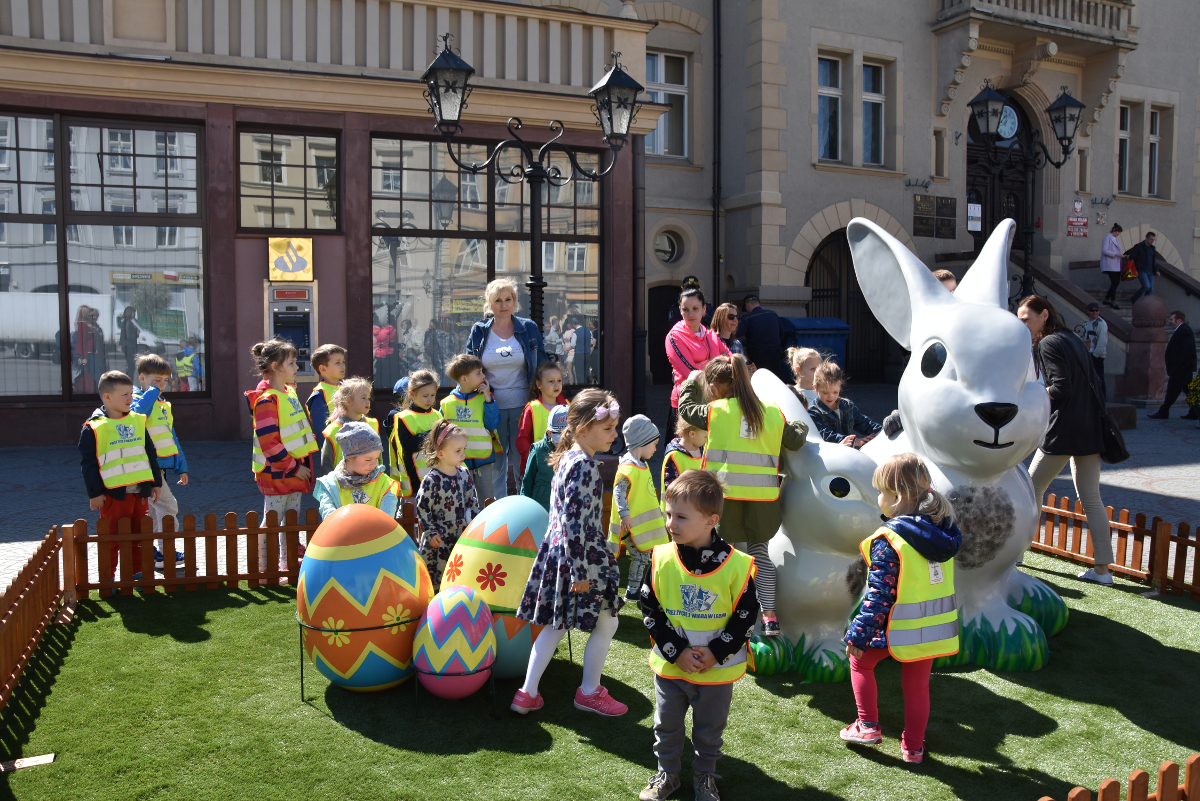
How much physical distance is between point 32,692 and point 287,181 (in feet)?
30.2

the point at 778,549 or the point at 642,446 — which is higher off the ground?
the point at 642,446

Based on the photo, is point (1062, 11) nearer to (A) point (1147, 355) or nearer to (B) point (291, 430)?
(A) point (1147, 355)

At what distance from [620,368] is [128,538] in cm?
884

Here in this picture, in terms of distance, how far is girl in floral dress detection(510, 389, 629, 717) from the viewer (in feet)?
14.0

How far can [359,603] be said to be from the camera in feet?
14.4

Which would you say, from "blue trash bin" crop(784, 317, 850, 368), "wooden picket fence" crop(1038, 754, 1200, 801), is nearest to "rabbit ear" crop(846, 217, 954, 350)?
"wooden picket fence" crop(1038, 754, 1200, 801)

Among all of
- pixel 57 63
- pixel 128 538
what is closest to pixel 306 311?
pixel 57 63

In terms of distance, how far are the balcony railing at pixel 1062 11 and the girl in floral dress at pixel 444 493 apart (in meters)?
17.4

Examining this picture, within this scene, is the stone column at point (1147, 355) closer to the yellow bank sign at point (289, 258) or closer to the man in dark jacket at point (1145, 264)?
the man in dark jacket at point (1145, 264)

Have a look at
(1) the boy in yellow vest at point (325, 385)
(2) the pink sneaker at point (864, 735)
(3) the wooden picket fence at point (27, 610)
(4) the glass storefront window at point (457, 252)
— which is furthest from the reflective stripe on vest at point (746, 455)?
(4) the glass storefront window at point (457, 252)

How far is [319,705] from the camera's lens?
14.8 feet

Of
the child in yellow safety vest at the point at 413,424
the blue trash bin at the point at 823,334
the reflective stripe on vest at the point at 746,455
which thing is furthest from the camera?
the blue trash bin at the point at 823,334

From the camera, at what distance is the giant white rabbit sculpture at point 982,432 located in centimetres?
474

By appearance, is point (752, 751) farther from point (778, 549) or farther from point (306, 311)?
point (306, 311)
